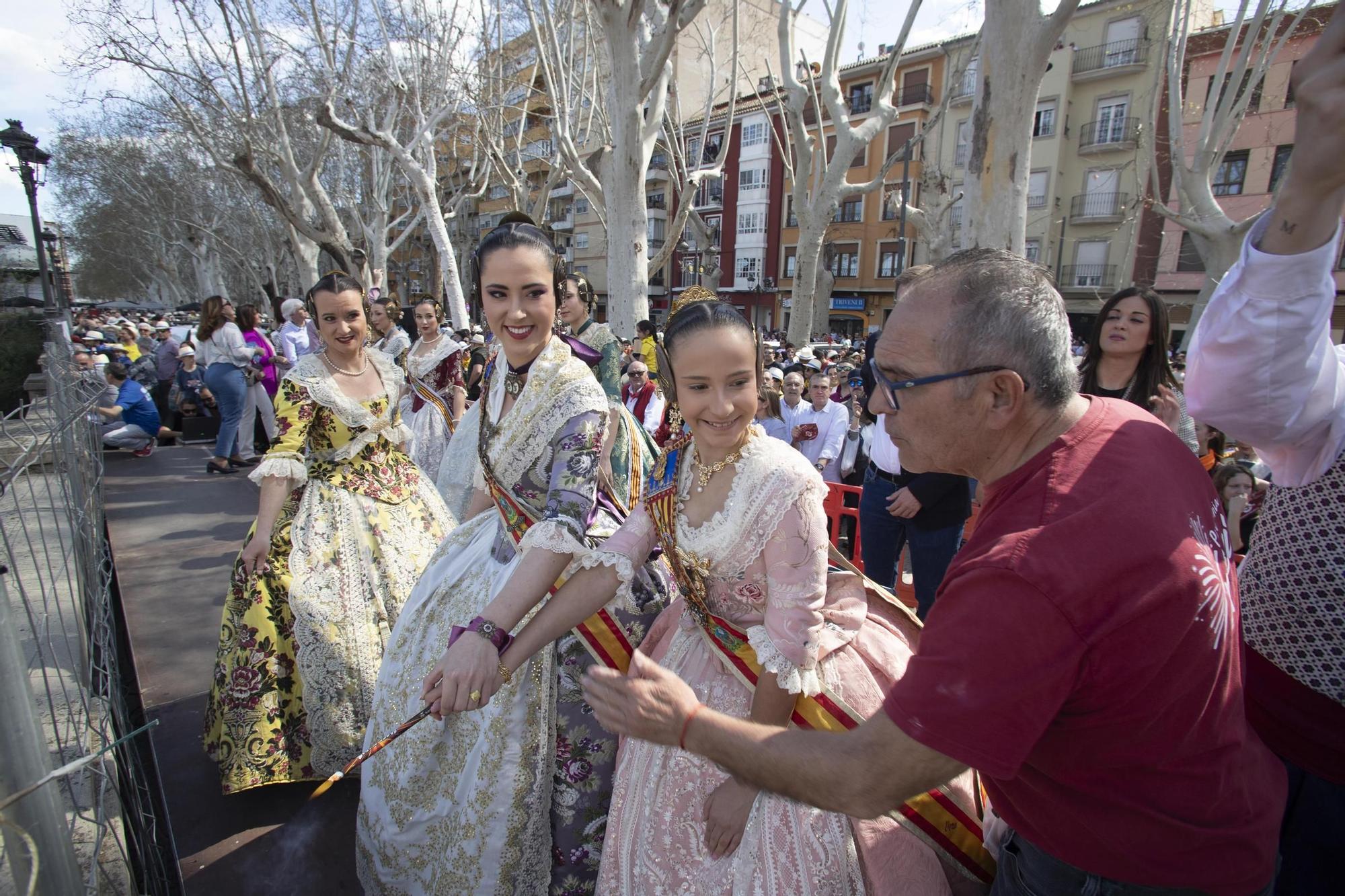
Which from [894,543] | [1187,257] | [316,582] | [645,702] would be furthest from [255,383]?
[1187,257]

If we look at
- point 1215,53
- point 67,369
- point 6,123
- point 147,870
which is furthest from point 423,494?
point 1215,53

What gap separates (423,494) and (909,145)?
1325 centimetres

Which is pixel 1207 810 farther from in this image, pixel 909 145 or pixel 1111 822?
pixel 909 145

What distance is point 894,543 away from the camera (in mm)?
3650

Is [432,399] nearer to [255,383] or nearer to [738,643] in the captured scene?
[738,643]

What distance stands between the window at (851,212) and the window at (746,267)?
15.3ft

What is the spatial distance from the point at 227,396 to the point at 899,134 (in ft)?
104

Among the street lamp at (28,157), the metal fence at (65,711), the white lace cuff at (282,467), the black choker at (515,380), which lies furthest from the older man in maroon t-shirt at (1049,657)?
the street lamp at (28,157)

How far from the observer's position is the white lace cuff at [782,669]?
1508 mm

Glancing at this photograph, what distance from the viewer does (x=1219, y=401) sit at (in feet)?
4.22

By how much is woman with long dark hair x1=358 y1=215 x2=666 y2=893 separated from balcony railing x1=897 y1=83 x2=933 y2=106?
32114 mm

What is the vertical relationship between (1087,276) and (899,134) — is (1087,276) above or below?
below

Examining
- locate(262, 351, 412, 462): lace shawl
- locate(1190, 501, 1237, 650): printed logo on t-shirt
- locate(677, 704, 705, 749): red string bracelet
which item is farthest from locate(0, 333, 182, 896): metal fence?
locate(1190, 501, 1237, 650): printed logo on t-shirt

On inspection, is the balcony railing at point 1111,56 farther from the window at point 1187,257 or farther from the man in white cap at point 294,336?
the man in white cap at point 294,336
